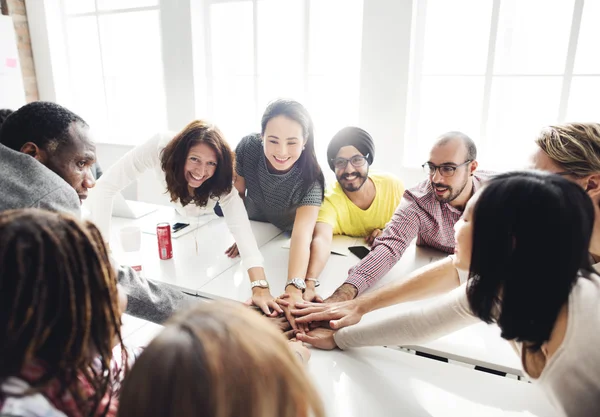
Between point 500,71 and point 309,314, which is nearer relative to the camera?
point 309,314

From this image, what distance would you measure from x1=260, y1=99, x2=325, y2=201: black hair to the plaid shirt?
0.42 m

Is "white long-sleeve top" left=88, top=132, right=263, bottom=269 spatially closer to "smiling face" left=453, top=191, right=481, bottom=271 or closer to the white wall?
"smiling face" left=453, top=191, right=481, bottom=271

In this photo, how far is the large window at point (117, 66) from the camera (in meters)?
4.53

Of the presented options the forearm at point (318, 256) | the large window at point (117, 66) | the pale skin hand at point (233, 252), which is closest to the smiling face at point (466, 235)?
the forearm at point (318, 256)

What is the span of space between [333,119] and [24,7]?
4015 millimetres

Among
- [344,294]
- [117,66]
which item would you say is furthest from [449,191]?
[117,66]

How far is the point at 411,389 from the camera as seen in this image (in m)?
1.06

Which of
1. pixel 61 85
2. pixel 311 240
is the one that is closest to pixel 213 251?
pixel 311 240

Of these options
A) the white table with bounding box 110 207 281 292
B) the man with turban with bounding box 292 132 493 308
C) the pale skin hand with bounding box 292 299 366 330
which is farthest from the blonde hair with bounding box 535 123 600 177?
the white table with bounding box 110 207 281 292

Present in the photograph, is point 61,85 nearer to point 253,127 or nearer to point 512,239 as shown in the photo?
point 253,127

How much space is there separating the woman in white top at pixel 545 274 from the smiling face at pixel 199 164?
1.21 metres

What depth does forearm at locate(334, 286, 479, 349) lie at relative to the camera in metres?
1.10

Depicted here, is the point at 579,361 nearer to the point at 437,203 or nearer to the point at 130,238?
the point at 437,203

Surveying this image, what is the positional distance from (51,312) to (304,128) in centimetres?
149
